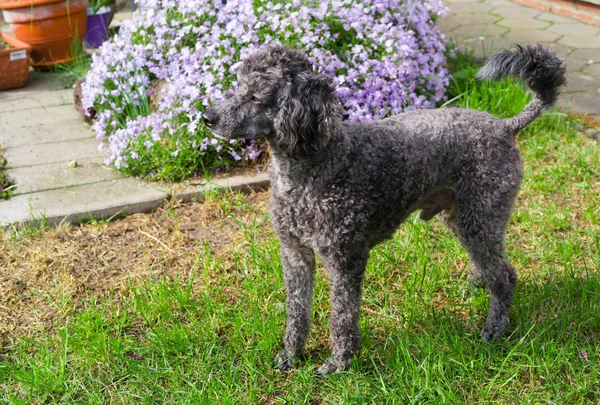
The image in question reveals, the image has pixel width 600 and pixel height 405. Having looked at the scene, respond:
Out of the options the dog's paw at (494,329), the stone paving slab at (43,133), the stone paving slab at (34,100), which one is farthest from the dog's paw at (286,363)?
the stone paving slab at (34,100)

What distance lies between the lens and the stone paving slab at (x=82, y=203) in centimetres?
382

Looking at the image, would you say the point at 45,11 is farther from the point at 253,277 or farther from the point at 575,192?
the point at 575,192

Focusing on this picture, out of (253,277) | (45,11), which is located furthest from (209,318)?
(45,11)

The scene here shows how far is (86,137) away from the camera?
15.9ft

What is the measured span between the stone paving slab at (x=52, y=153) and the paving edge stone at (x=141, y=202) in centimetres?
47

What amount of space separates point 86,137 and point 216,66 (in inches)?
52.2

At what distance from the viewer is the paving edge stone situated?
3.79 metres

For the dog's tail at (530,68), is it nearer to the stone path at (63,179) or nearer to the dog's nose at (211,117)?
A: the dog's nose at (211,117)

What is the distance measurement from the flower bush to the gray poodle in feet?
4.83

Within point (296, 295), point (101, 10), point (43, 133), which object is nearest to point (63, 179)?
point (43, 133)

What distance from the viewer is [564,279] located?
3.17 metres

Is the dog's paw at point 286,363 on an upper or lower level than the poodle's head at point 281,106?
lower

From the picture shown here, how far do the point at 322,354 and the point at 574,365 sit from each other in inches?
41.3

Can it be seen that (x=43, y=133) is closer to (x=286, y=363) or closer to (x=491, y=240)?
(x=286, y=363)
